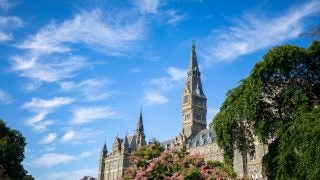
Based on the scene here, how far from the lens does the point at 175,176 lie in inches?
1016

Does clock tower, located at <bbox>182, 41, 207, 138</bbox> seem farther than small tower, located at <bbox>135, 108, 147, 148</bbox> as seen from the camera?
No

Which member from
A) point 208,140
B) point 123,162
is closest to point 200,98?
point 208,140

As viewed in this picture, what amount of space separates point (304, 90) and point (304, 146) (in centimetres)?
576

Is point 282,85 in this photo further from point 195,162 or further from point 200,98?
point 200,98

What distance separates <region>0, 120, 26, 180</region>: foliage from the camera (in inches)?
1618

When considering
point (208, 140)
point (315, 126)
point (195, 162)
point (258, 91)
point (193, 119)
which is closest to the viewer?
point (315, 126)

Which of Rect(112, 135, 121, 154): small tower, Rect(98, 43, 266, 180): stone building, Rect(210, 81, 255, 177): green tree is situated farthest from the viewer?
Rect(112, 135, 121, 154): small tower

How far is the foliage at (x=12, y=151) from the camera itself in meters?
41.1

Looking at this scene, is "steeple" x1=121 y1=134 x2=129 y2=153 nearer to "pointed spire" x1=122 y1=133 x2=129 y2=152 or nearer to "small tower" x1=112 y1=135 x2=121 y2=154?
"pointed spire" x1=122 y1=133 x2=129 y2=152

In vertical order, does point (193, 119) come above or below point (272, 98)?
above

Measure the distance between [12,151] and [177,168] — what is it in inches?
913

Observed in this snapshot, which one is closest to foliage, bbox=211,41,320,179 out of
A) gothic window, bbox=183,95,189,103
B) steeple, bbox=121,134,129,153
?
gothic window, bbox=183,95,189,103

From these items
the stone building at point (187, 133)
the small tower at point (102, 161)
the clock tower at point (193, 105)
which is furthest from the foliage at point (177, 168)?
the small tower at point (102, 161)

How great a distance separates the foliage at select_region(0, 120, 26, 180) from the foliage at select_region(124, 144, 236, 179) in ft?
58.9
